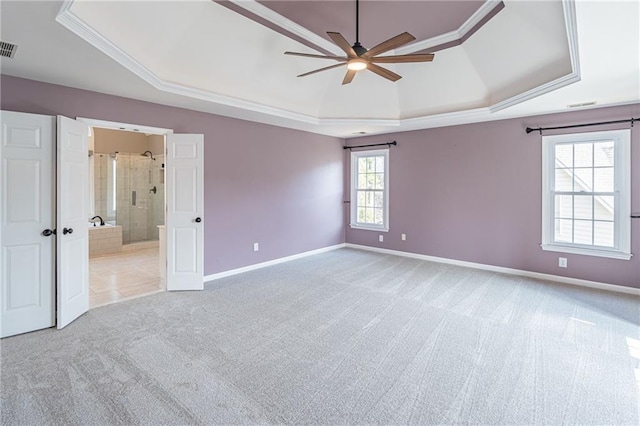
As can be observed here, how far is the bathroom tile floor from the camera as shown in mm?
4164

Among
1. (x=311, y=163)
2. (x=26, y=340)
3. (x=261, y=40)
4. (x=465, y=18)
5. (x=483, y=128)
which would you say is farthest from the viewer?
(x=311, y=163)

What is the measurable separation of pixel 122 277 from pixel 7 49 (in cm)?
339

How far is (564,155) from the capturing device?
4.71 metres

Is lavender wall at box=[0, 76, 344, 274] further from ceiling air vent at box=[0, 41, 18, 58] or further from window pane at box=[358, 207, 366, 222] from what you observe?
ceiling air vent at box=[0, 41, 18, 58]

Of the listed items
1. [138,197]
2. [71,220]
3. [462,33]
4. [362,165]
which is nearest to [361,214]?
[362,165]

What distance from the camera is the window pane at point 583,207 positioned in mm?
4539

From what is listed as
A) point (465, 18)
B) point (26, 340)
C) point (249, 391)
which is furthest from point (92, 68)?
point (465, 18)

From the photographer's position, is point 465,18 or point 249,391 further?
point 465,18

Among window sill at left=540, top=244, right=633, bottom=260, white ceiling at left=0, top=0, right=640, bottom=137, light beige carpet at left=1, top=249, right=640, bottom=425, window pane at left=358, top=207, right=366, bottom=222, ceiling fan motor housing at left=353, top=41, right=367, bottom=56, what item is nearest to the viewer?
light beige carpet at left=1, top=249, right=640, bottom=425

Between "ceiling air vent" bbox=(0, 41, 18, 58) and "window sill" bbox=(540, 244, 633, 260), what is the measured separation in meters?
6.61

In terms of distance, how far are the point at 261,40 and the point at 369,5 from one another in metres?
1.37

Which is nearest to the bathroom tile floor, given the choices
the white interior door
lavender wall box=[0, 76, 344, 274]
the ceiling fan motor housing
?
the white interior door

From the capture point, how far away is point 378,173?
6895mm

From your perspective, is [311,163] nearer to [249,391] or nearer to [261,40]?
[261,40]
